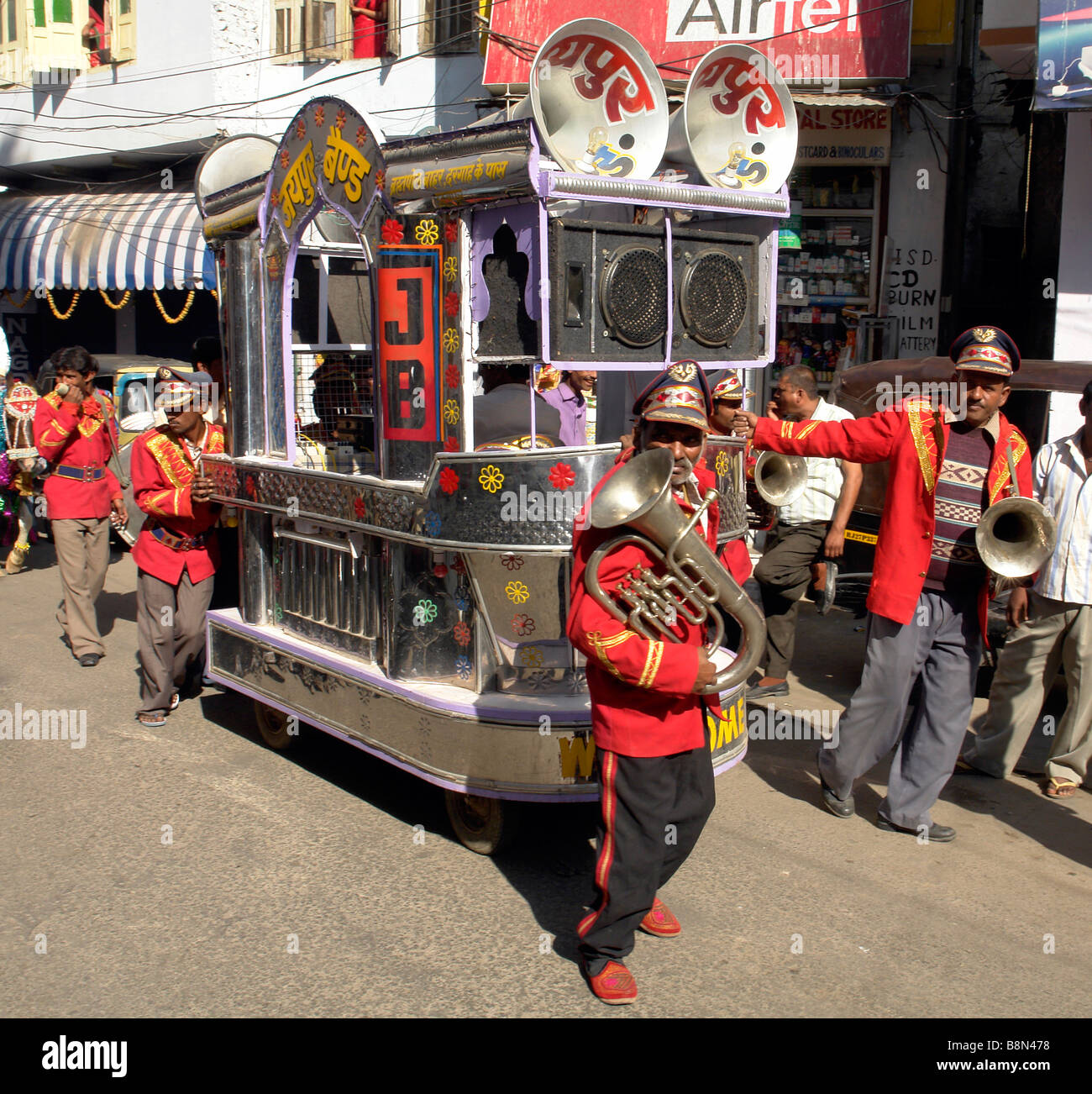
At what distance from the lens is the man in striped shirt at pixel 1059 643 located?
16.8ft

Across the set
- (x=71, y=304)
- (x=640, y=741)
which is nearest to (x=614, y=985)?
(x=640, y=741)

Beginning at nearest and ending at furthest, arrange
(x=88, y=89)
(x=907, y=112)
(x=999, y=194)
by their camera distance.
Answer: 1. (x=907, y=112)
2. (x=999, y=194)
3. (x=88, y=89)

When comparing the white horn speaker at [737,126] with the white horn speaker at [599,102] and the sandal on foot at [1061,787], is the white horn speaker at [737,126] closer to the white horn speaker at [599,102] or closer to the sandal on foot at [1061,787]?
the white horn speaker at [599,102]

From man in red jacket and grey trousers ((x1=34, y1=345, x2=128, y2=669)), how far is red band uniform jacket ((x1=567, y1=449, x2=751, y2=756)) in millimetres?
5086

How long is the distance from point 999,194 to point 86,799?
10969mm

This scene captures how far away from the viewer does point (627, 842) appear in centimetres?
334

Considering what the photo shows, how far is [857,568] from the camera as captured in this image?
7645mm

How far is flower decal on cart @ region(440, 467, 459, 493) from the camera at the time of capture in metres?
4.22

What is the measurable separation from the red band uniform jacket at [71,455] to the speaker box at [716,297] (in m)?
4.54

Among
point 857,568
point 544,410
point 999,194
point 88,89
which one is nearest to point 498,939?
point 544,410

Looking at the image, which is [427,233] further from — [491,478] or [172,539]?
[172,539]

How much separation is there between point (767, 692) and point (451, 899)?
9.62 ft

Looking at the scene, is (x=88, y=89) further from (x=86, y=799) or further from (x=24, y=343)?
(x=86, y=799)

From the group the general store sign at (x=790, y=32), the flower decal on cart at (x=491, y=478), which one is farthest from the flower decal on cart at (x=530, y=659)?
the general store sign at (x=790, y=32)
